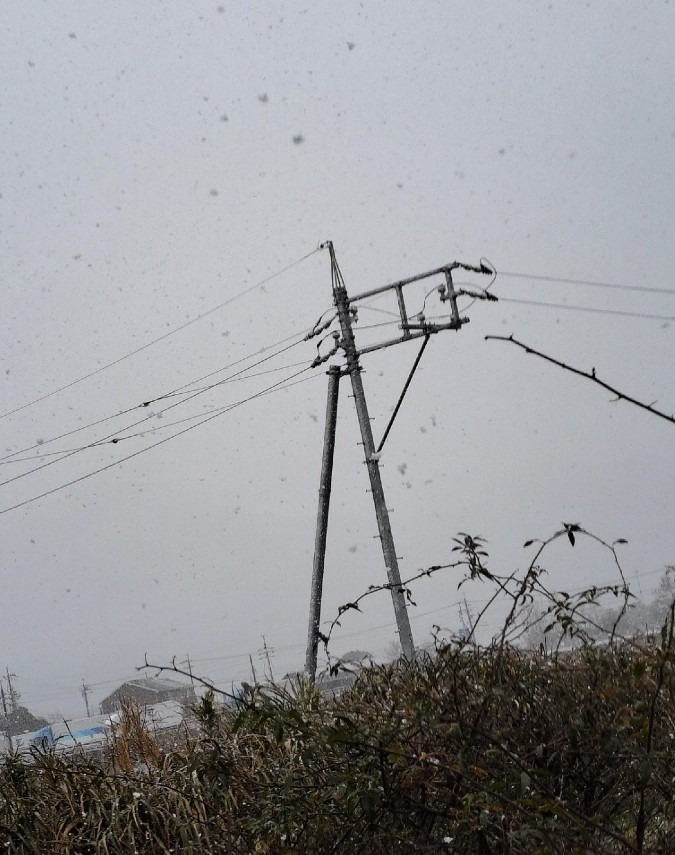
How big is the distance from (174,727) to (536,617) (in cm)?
312

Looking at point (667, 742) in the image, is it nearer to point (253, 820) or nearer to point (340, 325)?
point (253, 820)

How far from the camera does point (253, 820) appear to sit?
2965mm

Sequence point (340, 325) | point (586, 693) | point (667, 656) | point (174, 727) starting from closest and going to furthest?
point (667, 656), point (586, 693), point (174, 727), point (340, 325)

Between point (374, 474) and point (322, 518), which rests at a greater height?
point (374, 474)

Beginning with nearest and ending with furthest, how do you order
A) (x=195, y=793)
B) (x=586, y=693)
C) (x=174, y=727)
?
1. (x=586, y=693)
2. (x=195, y=793)
3. (x=174, y=727)

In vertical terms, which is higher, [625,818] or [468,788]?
[468,788]

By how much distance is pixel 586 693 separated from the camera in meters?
3.38

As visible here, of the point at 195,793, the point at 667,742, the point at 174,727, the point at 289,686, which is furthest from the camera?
the point at 289,686

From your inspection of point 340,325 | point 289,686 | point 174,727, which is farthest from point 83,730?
point 340,325

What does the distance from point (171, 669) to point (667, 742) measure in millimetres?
1842

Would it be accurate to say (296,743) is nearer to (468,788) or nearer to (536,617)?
(536,617)

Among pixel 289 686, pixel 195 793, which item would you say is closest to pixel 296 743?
pixel 195 793

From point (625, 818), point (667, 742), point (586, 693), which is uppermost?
point (586, 693)

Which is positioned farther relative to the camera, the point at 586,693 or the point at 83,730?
the point at 83,730
